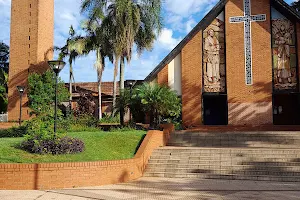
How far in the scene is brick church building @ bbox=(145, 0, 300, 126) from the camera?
68.9 ft

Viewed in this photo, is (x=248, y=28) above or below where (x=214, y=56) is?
above

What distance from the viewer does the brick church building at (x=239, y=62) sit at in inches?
827

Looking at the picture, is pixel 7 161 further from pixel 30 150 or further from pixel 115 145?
pixel 115 145

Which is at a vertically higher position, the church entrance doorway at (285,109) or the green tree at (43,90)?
the green tree at (43,90)

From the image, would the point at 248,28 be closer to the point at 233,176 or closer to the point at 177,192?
the point at 233,176

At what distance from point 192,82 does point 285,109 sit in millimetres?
7181

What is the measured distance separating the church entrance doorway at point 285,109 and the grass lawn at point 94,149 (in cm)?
1268

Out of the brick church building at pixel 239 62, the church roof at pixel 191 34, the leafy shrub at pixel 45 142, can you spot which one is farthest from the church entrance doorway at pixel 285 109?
the leafy shrub at pixel 45 142

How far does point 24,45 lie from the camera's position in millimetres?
31375

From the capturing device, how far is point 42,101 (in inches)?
1047

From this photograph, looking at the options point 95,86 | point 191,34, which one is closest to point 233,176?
point 191,34

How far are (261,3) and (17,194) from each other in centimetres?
1853

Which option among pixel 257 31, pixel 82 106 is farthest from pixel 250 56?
pixel 82 106

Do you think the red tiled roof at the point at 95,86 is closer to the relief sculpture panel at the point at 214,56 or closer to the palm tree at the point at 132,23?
the palm tree at the point at 132,23
